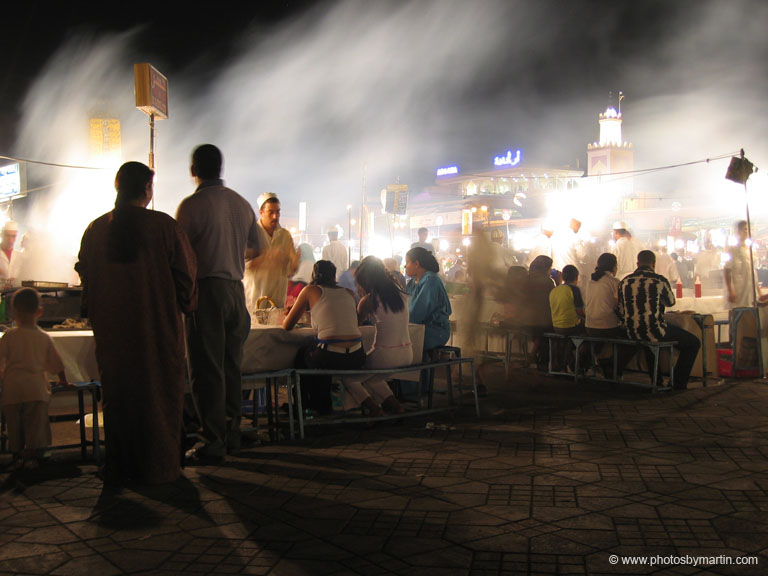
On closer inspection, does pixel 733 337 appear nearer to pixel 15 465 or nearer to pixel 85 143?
pixel 15 465

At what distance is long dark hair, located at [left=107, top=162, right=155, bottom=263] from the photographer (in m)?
4.32

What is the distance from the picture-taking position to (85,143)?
1892cm

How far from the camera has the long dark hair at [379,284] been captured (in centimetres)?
669

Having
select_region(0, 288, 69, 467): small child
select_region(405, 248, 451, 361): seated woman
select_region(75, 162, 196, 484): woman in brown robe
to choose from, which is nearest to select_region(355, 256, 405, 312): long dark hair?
select_region(405, 248, 451, 361): seated woman

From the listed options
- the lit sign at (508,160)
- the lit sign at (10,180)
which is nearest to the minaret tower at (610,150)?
the lit sign at (508,160)

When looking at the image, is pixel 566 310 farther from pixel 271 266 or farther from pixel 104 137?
pixel 104 137

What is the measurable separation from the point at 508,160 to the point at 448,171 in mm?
12472

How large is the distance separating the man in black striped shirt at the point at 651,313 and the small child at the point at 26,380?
254 inches

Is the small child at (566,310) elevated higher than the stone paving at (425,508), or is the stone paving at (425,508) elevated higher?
the small child at (566,310)

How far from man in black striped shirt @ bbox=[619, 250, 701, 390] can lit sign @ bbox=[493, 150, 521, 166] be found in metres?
125

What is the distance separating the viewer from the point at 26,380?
16.5 feet

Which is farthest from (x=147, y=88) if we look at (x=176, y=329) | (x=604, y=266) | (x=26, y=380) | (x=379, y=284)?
(x=604, y=266)

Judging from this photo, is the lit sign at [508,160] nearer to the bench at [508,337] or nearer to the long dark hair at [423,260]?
the bench at [508,337]

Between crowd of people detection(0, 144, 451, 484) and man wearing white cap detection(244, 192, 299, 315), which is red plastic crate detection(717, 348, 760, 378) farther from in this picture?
man wearing white cap detection(244, 192, 299, 315)
